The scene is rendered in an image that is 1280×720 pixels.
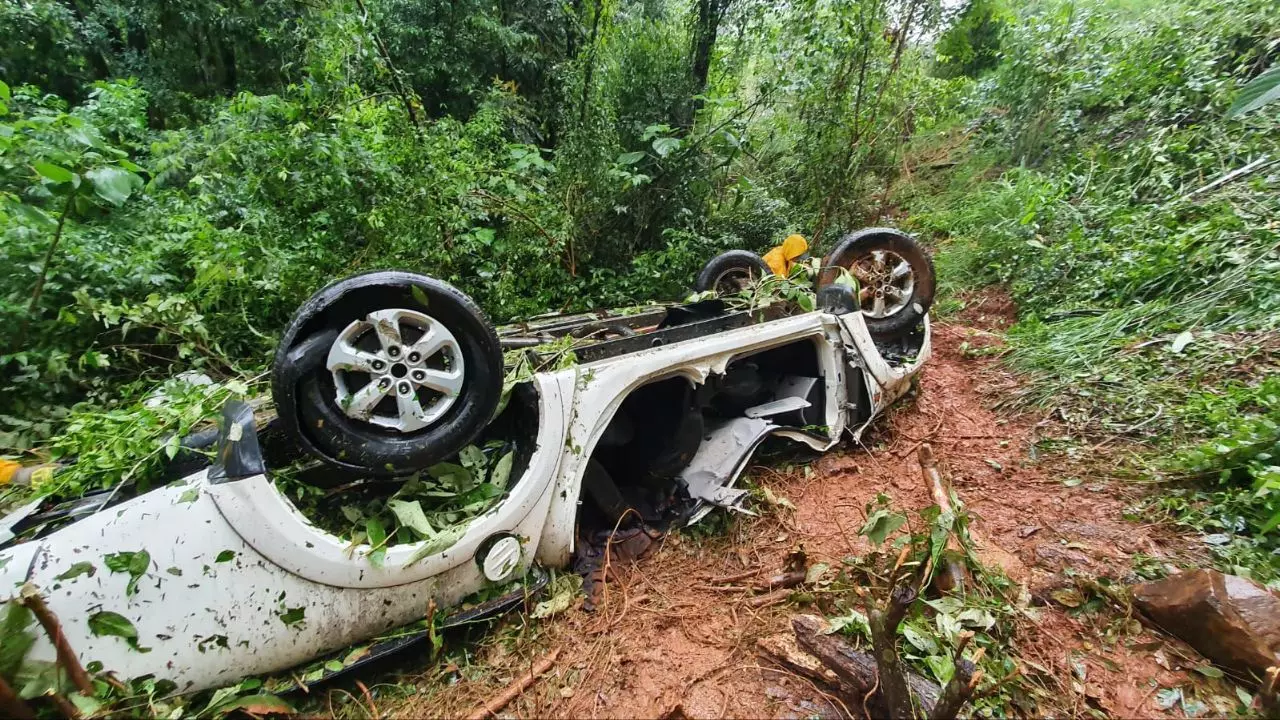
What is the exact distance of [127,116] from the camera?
4.16m

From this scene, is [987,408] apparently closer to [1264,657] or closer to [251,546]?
[1264,657]

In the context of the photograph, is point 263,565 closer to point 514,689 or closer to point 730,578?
point 514,689

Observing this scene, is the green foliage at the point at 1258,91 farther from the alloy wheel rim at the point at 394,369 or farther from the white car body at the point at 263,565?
the alloy wheel rim at the point at 394,369

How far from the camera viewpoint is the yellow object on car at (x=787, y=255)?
14.0 feet

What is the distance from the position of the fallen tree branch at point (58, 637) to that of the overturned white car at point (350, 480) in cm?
1

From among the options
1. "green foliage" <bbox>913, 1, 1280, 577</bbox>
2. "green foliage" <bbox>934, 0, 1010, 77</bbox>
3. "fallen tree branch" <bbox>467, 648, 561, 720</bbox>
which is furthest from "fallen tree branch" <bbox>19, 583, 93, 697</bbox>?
"green foliage" <bbox>934, 0, 1010, 77</bbox>

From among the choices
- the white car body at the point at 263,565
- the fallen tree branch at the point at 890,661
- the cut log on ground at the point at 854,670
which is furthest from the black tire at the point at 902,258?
A: the fallen tree branch at the point at 890,661

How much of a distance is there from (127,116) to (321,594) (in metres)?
4.80

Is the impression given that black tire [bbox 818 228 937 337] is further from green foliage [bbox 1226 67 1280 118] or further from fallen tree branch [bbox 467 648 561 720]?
fallen tree branch [bbox 467 648 561 720]

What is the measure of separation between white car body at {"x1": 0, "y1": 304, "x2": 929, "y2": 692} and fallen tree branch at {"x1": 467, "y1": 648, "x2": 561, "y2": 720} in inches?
12.6

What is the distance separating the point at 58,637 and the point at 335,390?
83 centimetres

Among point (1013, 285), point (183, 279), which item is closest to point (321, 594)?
point (183, 279)

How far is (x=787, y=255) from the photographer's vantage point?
4332 mm

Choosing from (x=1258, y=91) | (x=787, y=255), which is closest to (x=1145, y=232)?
(x=1258, y=91)
